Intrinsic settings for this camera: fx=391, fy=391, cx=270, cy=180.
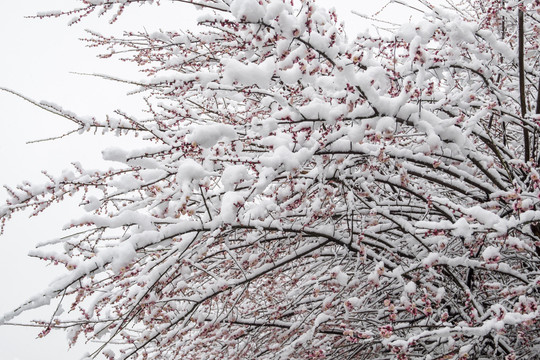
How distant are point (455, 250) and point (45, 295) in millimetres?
2774

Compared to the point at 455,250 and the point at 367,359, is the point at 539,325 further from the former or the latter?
the point at 367,359

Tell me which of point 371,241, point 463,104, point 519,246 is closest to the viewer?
point 519,246

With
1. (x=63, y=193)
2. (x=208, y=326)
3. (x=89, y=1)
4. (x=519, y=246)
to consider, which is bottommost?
(x=519, y=246)

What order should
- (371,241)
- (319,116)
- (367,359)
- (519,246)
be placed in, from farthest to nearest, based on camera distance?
(367,359) < (371,241) < (519,246) < (319,116)

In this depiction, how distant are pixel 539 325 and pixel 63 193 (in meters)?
3.22

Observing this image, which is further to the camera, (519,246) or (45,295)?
(519,246)

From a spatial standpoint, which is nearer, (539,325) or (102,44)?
(539,325)

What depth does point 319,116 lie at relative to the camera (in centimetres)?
183

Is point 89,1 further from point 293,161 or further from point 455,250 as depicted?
point 455,250

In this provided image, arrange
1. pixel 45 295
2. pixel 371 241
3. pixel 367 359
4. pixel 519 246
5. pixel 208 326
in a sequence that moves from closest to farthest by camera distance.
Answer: pixel 45 295 < pixel 519 246 < pixel 208 326 < pixel 371 241 < pixel 367 359

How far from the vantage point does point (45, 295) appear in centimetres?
157

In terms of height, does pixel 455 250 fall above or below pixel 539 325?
above

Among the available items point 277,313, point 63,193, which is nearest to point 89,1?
point 63,193

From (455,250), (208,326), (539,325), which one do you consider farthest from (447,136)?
(208,326)
